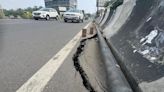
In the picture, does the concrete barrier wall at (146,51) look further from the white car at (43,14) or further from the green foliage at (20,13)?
the green foliage at (20,13)

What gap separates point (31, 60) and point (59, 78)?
186cm

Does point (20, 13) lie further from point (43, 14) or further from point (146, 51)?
point (146, 51)

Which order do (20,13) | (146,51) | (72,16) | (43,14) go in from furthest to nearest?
(20,13) → (43,14) → (72,16) → (146,51)

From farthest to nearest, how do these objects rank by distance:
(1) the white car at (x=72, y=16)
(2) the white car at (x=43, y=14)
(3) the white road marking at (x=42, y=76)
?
(2) the white car at (x=43, y=14) → (1) the white car at (x=72, y=16) → (3) the white road marking at (x=42, y=76)

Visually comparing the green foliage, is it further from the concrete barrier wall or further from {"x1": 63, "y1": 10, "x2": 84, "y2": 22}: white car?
the concrete barrier wall

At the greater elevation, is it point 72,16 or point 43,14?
point 72,16

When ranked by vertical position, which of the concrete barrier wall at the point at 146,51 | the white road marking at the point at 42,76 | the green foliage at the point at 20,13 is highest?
the concrete barrier wall at the point at 146,51

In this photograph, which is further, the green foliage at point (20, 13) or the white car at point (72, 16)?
the green foliage at point (20, 13)

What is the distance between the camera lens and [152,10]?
16.3 ft

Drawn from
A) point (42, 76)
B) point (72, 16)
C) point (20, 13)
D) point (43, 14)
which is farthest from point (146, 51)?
point (20, 13)

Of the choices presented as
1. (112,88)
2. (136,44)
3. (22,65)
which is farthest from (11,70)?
(112,88)

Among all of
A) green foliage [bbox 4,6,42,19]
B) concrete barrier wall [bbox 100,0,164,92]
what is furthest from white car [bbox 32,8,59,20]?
concrete barrier wall [bbox 100,0,164,92]

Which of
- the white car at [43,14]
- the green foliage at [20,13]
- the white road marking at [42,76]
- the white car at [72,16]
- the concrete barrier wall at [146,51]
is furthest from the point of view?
the green foliage at [20,13]

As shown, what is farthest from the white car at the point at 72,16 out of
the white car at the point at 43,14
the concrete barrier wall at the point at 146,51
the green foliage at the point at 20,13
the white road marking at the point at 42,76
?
the concrete barrier wall at the point at 146,51
